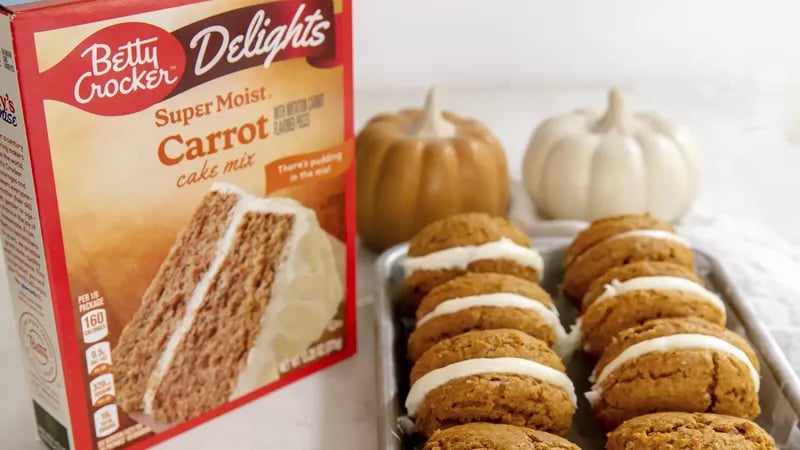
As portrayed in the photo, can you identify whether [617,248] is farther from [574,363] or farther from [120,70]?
[120,70]

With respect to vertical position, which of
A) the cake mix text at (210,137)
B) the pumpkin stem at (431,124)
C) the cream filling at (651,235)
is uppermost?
the cake mix text at (210,137)

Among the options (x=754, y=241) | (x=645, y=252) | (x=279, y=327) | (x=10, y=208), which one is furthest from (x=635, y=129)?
(x=10, y=208)

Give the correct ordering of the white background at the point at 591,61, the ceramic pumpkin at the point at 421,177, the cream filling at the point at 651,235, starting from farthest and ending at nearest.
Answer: the white background at the point at 591,61 → the ceramic pumpkin at the point at 421,177 → the cream filling at the point at 651,235

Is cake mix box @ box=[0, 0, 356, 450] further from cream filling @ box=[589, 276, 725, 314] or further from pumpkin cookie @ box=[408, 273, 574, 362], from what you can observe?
cream filling @ box=[589, 276, 725, 314]

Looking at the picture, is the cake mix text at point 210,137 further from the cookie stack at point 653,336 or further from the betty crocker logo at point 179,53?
the cookie stack at point 653,336

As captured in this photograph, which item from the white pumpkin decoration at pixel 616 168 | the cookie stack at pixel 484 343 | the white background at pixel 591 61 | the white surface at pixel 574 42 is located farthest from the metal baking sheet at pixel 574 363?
the white surface at pixel 574 42

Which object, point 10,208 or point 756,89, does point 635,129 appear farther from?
point 10,208

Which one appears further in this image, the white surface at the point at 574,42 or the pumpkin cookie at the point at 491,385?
the white surface at the point at 574,42
